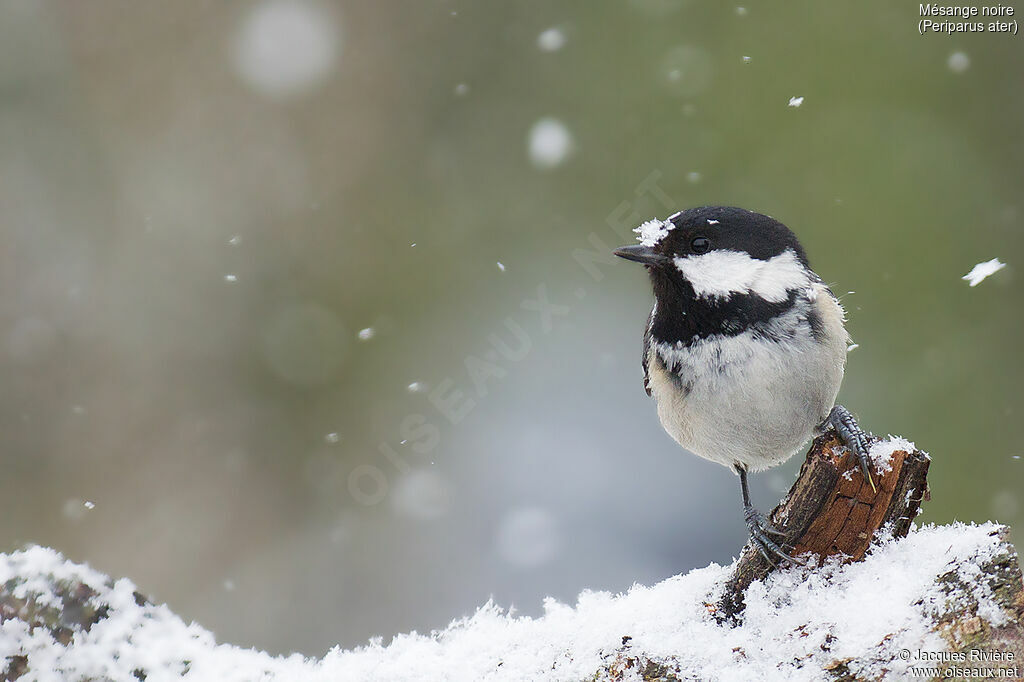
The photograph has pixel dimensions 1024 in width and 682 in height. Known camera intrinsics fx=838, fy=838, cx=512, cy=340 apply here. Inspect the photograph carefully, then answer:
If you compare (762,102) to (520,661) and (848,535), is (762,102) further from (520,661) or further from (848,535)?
(520,661)

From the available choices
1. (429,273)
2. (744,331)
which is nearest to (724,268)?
(744,331)

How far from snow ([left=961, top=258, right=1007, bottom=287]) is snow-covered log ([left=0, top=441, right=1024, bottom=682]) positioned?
165 cm

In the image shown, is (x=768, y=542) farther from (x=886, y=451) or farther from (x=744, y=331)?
Answer: (x=744, y=331)

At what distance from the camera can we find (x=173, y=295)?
175 inches

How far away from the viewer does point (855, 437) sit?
1.78 meters

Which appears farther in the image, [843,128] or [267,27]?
[267,27]

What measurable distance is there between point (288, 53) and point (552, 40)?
1502 mm

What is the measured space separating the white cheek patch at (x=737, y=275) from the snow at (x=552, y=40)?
241 centimetres

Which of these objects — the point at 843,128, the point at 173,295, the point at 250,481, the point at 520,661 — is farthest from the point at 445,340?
the point at 520,661

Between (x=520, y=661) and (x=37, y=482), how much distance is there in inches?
134

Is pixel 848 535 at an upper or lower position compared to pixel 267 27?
lower

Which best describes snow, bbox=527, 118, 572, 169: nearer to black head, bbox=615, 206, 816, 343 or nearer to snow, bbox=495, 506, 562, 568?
snow, bbox=495, 506, 562, 568

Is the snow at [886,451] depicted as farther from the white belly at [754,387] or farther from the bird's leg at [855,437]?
the white belly at [754,387]

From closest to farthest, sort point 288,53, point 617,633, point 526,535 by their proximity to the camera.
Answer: point 617,633 → point 526,535 → point 288,53
